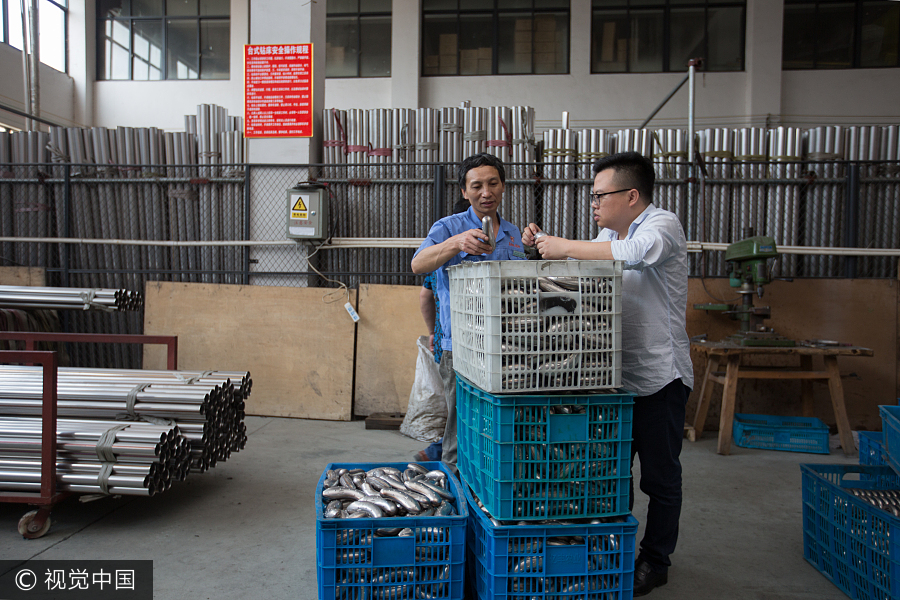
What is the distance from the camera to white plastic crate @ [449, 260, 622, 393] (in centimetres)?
148

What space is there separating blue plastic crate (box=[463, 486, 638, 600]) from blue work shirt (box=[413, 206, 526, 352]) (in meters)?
1.00

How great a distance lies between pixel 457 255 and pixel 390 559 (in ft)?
4.25

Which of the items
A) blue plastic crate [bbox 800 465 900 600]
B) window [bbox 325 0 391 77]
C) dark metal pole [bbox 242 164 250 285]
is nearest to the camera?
blue plastic crate [bbox 800 465 900 600]

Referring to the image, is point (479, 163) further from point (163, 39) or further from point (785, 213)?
point (163, 39)

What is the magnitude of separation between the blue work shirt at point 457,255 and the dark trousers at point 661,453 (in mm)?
872

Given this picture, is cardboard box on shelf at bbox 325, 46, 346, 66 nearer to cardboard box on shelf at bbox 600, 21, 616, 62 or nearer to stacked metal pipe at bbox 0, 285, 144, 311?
cardboard box on shelf at bbox 600, 21, 616, 62

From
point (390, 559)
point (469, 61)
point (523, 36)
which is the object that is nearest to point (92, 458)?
point (390, 559)

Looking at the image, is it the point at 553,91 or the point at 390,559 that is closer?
the point at 390,559

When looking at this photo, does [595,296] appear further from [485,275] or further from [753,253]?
[753,253]

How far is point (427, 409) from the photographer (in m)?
4.05

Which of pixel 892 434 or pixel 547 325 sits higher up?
pixel 547 325

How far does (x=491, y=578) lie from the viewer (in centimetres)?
155

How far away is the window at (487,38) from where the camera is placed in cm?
989

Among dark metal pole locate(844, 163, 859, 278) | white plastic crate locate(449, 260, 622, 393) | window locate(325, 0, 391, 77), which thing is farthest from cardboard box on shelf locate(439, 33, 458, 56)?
white plastic crate locate(449, 260, 622, 393)
